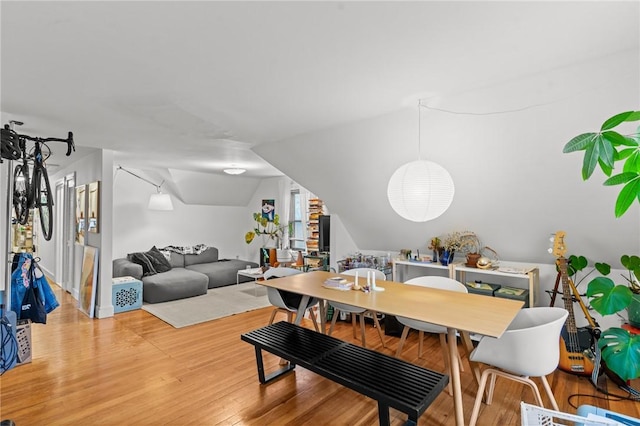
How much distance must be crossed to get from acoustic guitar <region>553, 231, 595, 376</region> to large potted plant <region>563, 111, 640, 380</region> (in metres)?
0.28

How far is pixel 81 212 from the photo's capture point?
16.4 feet

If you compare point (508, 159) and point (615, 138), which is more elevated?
point (508, 159)

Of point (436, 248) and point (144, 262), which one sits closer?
point (436, 248)

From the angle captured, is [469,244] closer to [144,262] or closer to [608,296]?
[608,296]

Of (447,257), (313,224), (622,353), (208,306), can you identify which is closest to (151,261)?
(208,306)

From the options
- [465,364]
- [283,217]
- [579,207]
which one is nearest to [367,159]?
[579,207]

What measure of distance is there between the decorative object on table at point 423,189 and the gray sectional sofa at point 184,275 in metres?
4.33

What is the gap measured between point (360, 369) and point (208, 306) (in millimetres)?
3480

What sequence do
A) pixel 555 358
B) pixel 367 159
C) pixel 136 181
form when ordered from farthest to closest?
pixel 136 181
pixel 367 159
pixel 555 358

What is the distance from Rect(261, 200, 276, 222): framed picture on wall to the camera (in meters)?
7.37

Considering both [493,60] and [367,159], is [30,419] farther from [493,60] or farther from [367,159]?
[493,60]

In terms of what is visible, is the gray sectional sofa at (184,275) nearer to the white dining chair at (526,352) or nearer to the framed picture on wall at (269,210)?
the framed picture on wall at (269,210)

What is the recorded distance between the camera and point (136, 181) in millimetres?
6480

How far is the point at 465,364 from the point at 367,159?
2239 millimetres
